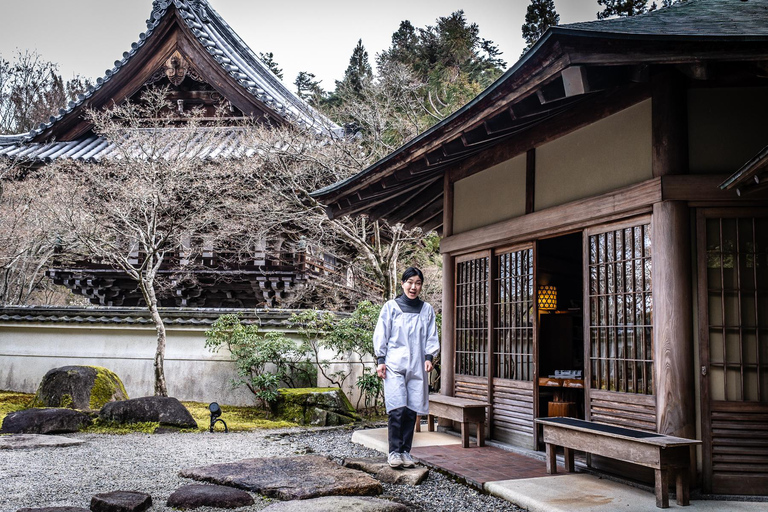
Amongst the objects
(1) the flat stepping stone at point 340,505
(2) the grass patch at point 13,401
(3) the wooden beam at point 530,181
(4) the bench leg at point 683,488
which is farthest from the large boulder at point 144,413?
(4) the bench leg at point 683,488

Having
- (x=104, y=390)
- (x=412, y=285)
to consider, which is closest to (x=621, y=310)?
(x=412, y=285)

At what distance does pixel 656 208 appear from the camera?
4902 mm

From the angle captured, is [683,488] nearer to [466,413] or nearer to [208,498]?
[466,413]

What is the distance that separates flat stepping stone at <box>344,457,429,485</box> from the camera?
5414 mm

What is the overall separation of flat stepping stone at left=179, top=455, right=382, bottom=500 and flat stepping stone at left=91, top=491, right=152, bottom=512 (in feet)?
2.70

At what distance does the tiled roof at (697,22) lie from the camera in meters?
4.02

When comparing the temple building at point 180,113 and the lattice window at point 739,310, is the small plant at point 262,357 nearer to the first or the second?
the temple building at point 180,113

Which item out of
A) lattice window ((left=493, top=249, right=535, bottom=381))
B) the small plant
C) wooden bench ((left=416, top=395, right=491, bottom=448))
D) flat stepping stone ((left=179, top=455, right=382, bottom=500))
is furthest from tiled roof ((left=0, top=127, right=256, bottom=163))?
flat stepping stone ((left=179, top=455, right=382, bottom=500))

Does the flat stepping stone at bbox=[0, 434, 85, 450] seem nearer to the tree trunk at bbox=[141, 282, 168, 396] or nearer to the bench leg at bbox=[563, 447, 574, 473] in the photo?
the tree trunk at bbox=[141, 282, 168, 396]

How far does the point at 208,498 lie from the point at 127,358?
29.5 ft

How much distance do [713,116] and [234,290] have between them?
12947 mm

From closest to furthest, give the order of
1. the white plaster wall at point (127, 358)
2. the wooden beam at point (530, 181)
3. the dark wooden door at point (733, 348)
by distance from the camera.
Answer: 1. the dark wooden door at point (733, 348)
2. the wooden beam at point (530, 181)
3. the white plaster wall at point (127, 358)

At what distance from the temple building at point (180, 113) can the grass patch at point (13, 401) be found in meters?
3.84

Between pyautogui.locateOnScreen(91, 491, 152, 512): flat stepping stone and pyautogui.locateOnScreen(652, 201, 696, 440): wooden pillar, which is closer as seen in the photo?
pyautogui.locateOnScreen(91, 491, 152, 512): flat stepping stone
